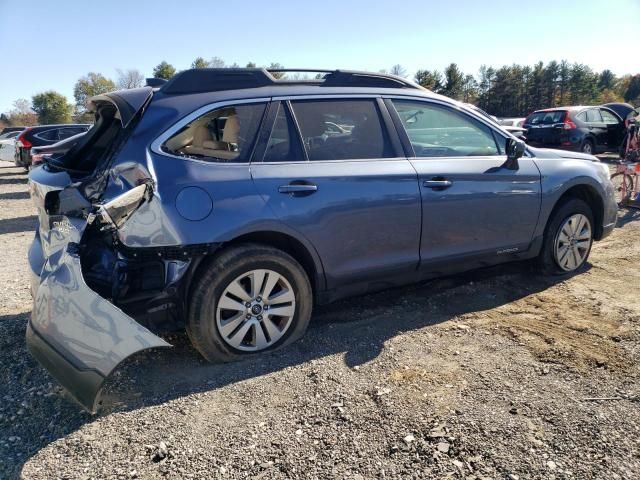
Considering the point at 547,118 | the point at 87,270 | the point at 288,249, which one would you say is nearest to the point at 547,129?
the point at 547,118

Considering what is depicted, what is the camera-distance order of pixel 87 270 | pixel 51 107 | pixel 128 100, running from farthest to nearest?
pixel 51 107, pixel 128 100, pixel 87 270

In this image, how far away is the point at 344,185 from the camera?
3.53 metres

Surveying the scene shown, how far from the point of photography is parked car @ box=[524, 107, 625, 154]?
47.0ft

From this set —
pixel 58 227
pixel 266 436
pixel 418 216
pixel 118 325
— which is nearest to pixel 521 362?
pixel 418 216

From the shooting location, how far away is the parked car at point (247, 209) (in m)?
2.96

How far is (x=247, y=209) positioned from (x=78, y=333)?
1.21 meters

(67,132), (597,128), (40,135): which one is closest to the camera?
(597,128)

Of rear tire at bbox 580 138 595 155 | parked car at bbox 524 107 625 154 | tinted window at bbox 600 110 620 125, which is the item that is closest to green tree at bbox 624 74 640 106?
tinted window at bbox 600 110 620 125

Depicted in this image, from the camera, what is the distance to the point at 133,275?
3.09m

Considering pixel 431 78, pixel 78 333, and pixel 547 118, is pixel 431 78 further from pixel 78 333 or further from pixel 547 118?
pixel 78 333

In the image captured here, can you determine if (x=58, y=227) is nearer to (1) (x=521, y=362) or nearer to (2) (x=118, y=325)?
(2) (x=118, y=325)

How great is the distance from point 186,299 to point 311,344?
987 mm

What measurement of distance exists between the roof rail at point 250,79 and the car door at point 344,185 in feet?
0.71

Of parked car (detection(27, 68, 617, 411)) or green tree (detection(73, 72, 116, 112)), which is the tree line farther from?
parked car (detection(27, 68, 617, 411))
